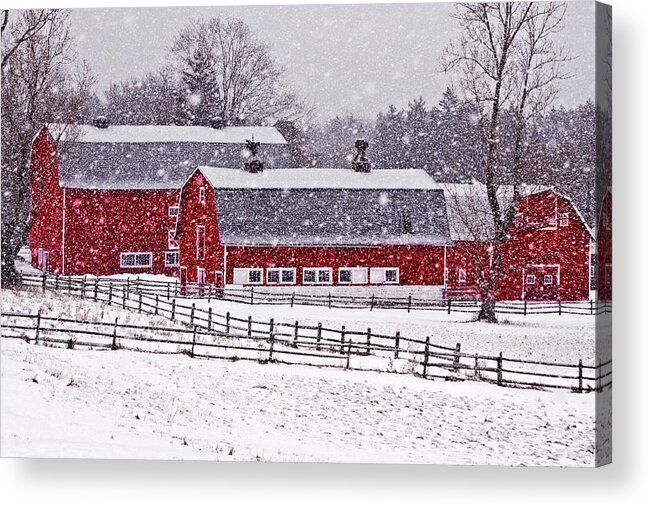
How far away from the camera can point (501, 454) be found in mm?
9656

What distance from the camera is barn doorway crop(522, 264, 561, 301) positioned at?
10.2 m

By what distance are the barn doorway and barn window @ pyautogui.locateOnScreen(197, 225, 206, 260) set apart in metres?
3.35

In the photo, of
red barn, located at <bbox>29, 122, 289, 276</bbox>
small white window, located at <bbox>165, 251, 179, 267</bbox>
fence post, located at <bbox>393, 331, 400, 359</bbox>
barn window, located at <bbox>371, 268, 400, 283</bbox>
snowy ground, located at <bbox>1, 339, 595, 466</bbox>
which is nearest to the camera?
snowy ground, located at <bbox>1, 339, 595, 466</bbox>

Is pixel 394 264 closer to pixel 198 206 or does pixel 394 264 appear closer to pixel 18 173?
pixel 198 206

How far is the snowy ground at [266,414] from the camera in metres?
9.70

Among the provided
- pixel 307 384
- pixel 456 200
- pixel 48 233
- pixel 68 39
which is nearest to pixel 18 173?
pixel 48 233

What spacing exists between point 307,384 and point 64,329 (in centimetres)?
275

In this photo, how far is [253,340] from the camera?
10766 mm

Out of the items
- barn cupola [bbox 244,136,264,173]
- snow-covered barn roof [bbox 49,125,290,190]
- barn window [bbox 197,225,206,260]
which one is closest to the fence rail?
barn window [bbox 197,225,206,260]

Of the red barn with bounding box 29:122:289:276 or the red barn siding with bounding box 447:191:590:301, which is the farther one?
the red barn with bounding box 29:122:289:276

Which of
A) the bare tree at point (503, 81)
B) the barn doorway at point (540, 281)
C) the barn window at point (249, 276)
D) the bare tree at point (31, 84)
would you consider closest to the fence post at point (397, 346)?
the bare tree at point (503, 81)

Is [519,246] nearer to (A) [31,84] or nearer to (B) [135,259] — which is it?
(B) [135,259]

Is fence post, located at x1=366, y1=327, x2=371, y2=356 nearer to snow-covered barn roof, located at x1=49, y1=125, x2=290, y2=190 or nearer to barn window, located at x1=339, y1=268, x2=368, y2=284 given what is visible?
barn window, located at x1=339, y1=268, x2=368, y2=284

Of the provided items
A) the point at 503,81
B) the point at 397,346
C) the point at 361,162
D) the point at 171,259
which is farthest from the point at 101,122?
the point at 503,81
